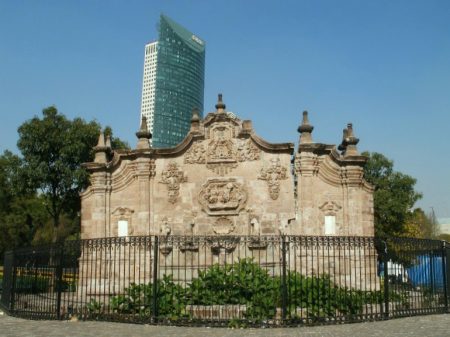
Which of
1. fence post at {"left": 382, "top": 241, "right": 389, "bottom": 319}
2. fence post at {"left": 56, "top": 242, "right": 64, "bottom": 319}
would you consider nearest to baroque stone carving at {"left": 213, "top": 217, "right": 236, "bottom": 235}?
fence post at {"left": 56, "top": 242, "right": 64, "bottom": 319}

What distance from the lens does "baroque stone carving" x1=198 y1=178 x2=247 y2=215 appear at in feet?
64.3

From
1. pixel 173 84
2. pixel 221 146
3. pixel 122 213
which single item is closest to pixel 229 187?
pixel 221 146

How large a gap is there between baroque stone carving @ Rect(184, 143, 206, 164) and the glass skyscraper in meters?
71.2

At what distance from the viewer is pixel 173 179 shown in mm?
20203

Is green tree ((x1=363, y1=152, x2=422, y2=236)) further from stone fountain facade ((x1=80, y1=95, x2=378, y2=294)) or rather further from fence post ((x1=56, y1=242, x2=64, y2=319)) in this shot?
fence post ((x1=56, y1=242, x2=64, y2=319))

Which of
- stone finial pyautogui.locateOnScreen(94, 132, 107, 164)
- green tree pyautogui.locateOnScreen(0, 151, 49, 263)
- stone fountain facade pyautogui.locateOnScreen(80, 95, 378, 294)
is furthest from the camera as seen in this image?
green tree pyautogui.locateOnScreen(0, 151, 49, 263)

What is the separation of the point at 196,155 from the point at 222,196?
1.96 metres

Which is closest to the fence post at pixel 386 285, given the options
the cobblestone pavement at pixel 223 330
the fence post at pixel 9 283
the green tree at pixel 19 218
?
the cobblestone pavement at pixel 223 330

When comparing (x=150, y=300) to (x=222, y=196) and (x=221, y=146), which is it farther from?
(x=221, y=146)

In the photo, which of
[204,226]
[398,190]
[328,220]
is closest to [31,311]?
[204,226]

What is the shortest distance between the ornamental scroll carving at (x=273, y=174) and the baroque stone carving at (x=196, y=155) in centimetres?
239

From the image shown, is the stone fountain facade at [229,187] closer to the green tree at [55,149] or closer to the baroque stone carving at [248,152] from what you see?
the baroque stone carving at [248,152]

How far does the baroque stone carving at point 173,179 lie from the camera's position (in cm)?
2008

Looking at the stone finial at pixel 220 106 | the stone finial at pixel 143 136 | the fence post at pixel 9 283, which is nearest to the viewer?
the fence post at pixel 9 283
